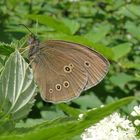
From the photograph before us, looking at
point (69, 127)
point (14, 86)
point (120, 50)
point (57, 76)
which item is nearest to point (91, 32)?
point (120, 50)

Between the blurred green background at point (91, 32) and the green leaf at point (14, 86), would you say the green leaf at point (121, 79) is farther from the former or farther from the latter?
the green leaf at point (14, 86)

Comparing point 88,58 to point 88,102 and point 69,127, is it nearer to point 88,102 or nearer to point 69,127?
point 88,102

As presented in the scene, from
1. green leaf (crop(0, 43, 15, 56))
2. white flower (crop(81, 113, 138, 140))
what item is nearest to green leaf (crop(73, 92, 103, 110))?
white flower (crop(81, 113, 138, 140))

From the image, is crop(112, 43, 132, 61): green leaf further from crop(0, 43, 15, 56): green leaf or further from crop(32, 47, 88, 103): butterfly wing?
crop(0, 43, 15, 56): green leaf

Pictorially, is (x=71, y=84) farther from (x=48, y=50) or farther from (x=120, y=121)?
(x=120, y=121)

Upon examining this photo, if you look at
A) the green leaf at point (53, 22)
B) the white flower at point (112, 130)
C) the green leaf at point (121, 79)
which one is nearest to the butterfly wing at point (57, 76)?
the white flower at point (112, 130)
